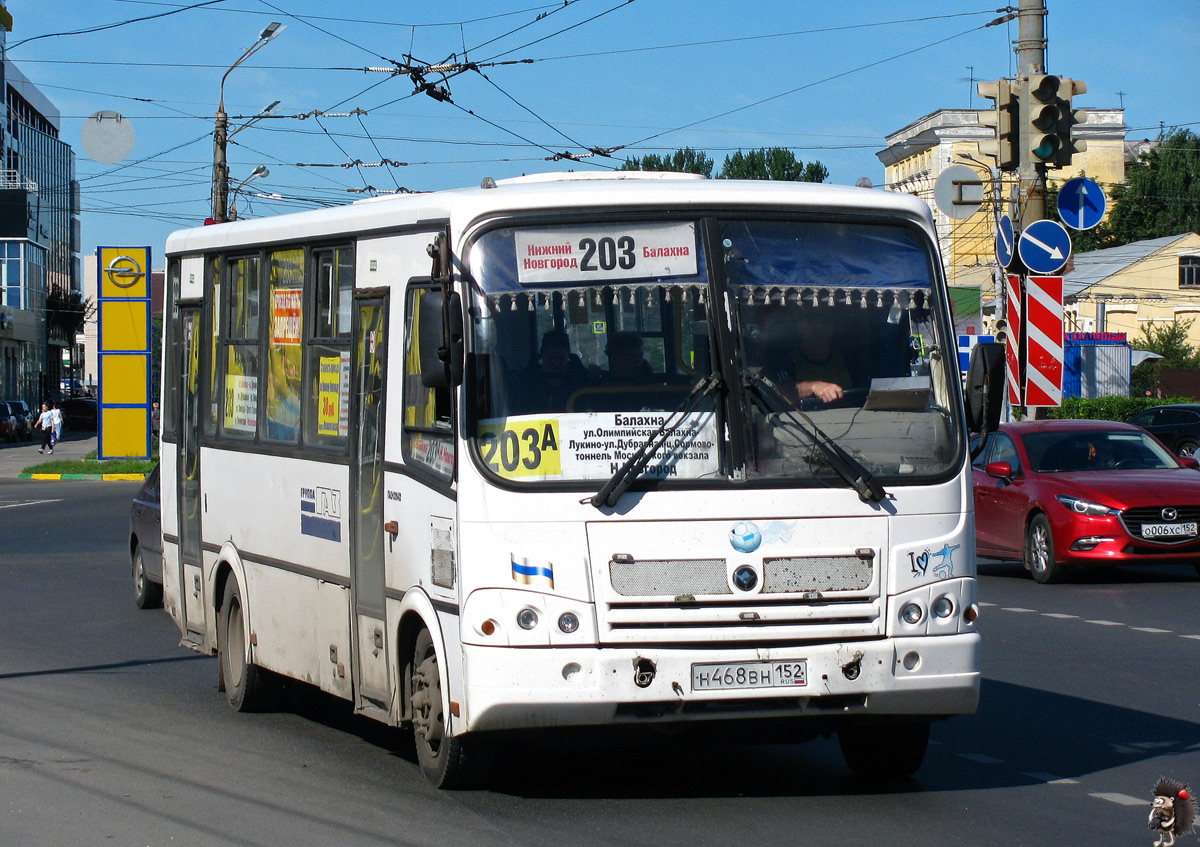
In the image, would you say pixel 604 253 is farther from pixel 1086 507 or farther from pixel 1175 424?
pixel 1175 424

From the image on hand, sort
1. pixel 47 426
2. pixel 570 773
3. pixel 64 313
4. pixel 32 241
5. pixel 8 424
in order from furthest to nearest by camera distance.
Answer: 1. pixel 64 313
2. pixel 32 241
3. pixel 8 424
4. pixel 47 426
5. pixel 570 773

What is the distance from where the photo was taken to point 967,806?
691 centimetres

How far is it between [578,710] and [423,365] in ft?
4.74

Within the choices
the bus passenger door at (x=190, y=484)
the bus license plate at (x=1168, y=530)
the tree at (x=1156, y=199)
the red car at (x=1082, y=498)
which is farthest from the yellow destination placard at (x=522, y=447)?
the tree at (x=1156, y=199)

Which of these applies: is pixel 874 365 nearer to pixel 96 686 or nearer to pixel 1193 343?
pixel 96 686

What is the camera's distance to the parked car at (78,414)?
82000 mm

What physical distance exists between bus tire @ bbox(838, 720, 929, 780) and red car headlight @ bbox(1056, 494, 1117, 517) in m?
9.47

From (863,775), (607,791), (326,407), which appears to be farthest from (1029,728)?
(326,407)

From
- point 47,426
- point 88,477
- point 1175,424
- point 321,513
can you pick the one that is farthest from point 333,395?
point 47,426

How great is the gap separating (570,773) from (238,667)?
2724 mm

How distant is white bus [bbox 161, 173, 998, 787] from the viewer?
6555 millimetres

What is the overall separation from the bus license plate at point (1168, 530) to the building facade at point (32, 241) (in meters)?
70.8

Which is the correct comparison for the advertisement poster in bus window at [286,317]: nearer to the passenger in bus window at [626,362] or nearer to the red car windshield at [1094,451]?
the passenger in bus window at [626,362]

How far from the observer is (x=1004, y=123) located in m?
16.8
